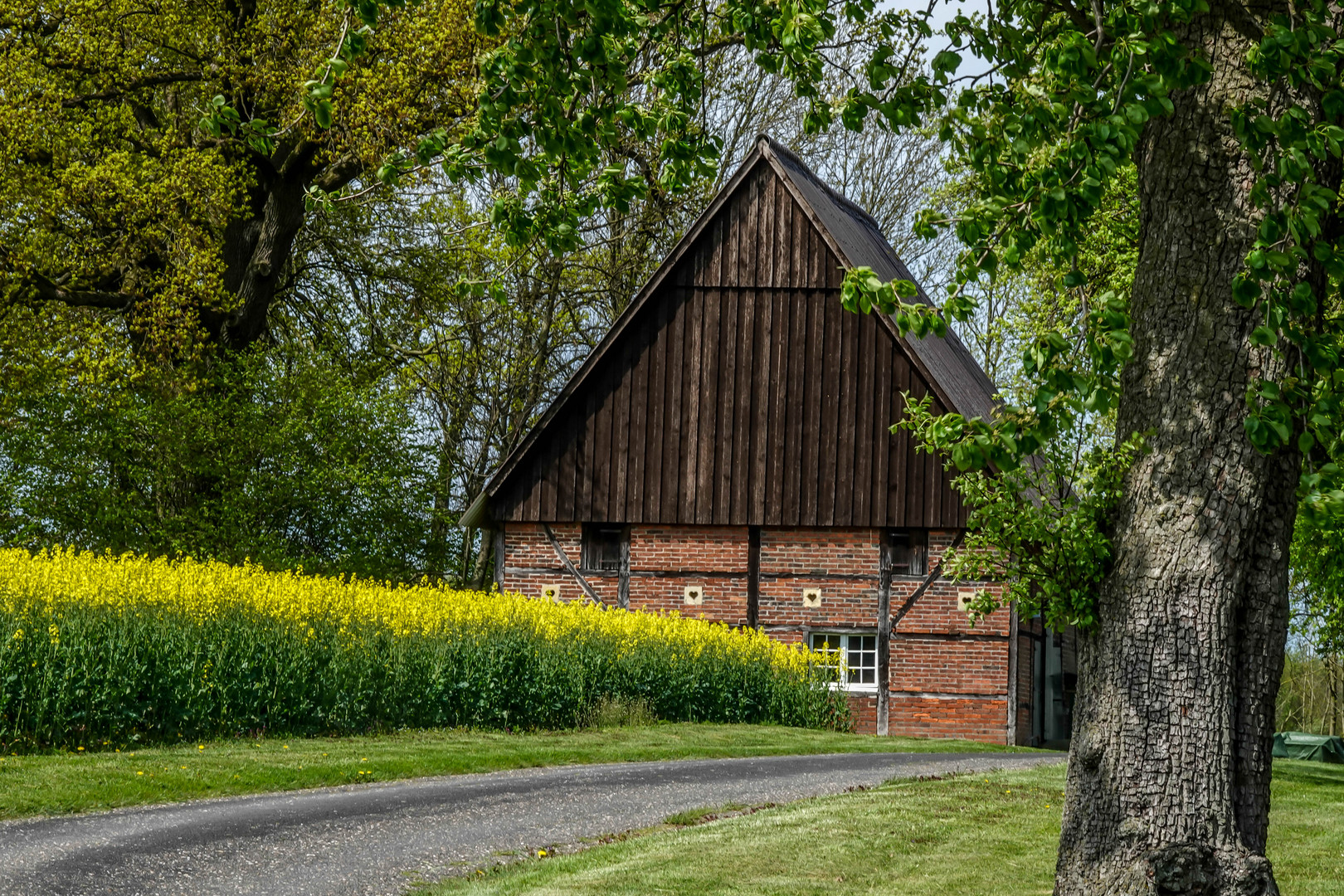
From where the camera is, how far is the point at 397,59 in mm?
24484

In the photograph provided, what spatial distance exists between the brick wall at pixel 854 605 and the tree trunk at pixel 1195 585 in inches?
648

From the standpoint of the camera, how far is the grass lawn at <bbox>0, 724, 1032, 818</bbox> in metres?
11.0

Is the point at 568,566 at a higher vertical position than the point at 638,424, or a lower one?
lower

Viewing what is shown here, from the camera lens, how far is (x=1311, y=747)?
3544 cm

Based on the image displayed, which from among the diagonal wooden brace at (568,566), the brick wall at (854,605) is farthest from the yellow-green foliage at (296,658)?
the diagonal wooden brace at (568,566)

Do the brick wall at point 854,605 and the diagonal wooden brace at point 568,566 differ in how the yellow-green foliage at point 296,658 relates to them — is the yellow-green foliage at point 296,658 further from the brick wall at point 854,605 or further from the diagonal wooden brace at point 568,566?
the diagonal wooden brace at point 568,566

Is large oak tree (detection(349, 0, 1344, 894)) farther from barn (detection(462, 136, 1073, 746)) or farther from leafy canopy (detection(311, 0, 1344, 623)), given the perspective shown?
barn (detection(462, 136, 1073, 746))

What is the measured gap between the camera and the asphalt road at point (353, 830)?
26.8 ft

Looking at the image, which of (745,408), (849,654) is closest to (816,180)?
(745,408)

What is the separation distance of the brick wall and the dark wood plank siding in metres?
0.46

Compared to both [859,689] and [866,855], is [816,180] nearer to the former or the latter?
[859,689]

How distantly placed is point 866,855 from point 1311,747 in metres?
30.5

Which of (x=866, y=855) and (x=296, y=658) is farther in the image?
(x=296, y=658)

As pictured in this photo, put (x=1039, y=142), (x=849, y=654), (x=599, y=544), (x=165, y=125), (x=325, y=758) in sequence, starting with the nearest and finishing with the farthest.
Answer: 1. (x=1039, y=142)
2. (x=325, y=758)
3. (x=849, y=654)
4. (x=599, y=544)
5. (x=165, y=125)
